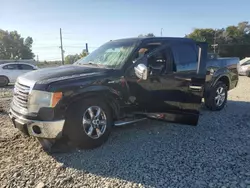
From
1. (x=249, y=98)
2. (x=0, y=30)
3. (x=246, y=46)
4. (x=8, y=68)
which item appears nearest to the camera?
(x=249, y=98)

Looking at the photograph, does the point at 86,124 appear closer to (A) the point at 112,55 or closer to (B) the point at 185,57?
(A) the point at 112,55

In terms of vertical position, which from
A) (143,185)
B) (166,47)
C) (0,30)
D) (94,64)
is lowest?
(143,185)

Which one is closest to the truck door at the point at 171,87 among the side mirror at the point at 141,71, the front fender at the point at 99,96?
the side mirror at the point at 141,71

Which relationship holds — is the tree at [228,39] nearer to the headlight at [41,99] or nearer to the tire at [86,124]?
the tire at [86,124]

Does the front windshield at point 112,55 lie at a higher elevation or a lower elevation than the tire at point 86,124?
higher

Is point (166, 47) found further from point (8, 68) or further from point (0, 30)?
point (0, 30)

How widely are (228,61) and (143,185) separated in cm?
507

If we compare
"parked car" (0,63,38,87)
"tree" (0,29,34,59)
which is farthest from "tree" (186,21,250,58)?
"tree" (0,29,34,59)

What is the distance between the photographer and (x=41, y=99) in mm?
3545

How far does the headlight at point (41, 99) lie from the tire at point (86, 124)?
0.30 m

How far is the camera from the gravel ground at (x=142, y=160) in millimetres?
3086

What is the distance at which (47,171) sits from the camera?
11.1 ft

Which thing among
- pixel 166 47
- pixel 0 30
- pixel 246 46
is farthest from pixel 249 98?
pixel 0 30

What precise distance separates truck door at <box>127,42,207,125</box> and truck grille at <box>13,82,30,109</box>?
1.88 metres
